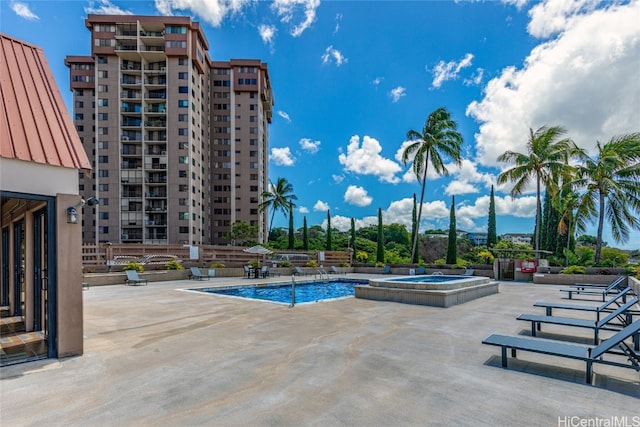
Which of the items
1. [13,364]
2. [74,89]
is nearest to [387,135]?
[13,364]

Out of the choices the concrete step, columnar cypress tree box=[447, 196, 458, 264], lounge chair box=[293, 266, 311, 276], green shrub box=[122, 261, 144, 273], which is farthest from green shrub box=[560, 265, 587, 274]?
the concrete step

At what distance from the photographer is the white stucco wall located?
193 inches

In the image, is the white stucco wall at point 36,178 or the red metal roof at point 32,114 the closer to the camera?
the white stucco wall at point 36,178

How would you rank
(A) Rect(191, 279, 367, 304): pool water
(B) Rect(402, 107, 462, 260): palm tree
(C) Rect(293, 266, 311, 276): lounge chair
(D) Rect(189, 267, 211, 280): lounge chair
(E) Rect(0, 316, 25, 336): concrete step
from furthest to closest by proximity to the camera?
(B) Rect(402, 107, 462, 260): palm tree → (C) Rect(293, 266, 311, 276): lounge chair → (D) Rect(189, 267, 211, 280): lounge chair → (A) Rect(191, 279, 367, 304): pool water → (E) Rect(0, 316, 25, 336): concrete step

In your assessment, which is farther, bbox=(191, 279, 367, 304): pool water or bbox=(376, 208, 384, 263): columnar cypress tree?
bbox=(376, 208, 384, 263): columnar cypress tree

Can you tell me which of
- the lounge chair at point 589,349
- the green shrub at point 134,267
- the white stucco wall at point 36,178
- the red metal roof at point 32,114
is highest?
the red metal roof at point 32,114

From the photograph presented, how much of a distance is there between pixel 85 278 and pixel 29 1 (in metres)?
11.0

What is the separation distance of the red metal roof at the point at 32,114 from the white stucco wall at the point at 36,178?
14 centimetres

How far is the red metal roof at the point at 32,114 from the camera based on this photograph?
5172 mm

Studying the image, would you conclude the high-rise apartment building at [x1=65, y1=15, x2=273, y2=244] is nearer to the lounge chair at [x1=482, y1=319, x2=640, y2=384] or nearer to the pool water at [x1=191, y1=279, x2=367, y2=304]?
the pool water at [x1=191, y1=279, x2=367, y2=304]

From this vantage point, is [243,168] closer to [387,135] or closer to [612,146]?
[387,135]

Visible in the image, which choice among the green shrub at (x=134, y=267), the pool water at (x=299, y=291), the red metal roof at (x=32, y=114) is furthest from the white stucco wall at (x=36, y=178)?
the green shrub at (x=134, y=267)

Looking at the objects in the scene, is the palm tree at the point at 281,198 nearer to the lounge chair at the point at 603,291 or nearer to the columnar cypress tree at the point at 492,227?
the columnar cypress tree at the point at 492,227

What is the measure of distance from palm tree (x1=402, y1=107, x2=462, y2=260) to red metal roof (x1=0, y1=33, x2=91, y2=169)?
2416 centimetres
